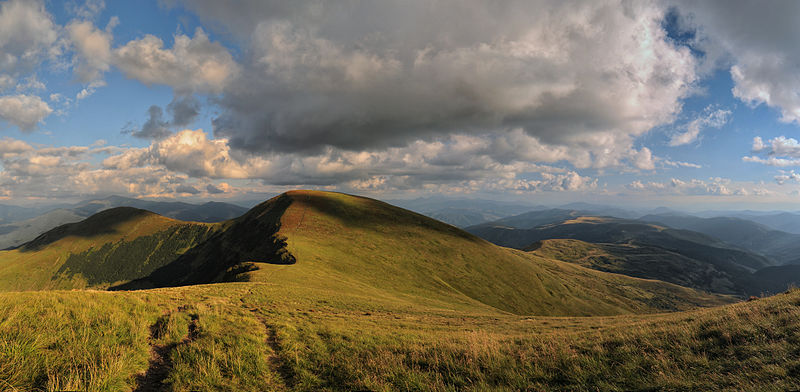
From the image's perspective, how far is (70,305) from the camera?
10.8 metres

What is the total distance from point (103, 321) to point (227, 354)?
5038mm

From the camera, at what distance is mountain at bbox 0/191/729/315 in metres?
51.6

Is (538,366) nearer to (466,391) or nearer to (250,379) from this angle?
(466,391)

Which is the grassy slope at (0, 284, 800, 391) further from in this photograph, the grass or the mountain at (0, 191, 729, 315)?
the mountain at (0, 191, 729, 315)

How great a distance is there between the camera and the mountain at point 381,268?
5162 centimetres

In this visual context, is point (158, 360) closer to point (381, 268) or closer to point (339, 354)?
point (339, 354)

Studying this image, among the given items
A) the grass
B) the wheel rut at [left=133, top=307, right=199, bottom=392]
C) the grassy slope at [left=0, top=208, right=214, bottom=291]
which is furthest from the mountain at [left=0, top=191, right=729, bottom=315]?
the grass

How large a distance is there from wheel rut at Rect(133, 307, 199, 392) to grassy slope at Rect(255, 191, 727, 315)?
25.8 metres

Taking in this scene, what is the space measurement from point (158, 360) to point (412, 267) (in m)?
62.9

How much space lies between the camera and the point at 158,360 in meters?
9.20

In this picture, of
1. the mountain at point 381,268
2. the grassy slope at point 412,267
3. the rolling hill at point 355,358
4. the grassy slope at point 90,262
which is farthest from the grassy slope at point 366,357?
the grassy slope at point 90,262

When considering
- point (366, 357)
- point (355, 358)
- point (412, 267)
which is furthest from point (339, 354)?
point (412, 267)

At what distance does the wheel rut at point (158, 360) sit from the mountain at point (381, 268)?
2512 cm

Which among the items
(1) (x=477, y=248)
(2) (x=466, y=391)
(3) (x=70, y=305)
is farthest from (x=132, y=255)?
(2) (x=466, y=391)
